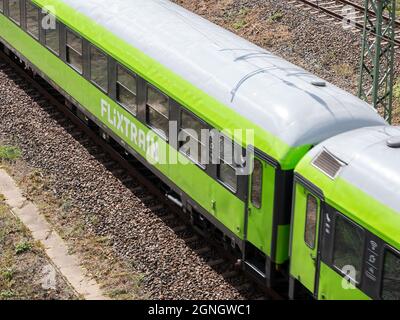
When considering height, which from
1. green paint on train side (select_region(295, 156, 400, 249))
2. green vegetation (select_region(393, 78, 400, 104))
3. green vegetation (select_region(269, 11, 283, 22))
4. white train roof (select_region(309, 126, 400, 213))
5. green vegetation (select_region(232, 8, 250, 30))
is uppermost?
white train roof (select_region(309, 126, 400, 213))

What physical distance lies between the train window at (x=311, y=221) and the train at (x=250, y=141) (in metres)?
0.02

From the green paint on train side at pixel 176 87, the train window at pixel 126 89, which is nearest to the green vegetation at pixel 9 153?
the green paint on train side at pixel 176 87

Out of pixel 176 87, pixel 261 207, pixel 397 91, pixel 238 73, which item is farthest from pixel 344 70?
pixel 261 207

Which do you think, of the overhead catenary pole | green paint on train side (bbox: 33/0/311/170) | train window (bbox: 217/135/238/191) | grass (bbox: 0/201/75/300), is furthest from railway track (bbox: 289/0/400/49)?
grass (bbox: 0/201/75/300)

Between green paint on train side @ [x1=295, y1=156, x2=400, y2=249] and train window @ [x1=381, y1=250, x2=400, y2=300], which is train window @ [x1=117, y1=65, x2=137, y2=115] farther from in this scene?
train window @ [x1=381, y1=250, x2=400, y2=300]

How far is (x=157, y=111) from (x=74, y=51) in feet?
12.0

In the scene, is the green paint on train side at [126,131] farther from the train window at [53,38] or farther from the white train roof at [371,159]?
the white train roof at [371,159]

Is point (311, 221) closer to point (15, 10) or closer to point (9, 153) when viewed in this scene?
point (9, 153)

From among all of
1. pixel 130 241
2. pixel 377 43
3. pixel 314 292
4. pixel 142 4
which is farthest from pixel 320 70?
pixel 314 292

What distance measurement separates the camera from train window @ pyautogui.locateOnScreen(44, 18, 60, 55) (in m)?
17.1

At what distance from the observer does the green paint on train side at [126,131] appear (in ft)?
39.5

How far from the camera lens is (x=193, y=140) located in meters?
12.7

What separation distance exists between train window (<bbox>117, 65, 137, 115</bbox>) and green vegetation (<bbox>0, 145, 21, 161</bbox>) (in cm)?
300

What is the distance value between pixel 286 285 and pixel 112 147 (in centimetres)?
592
